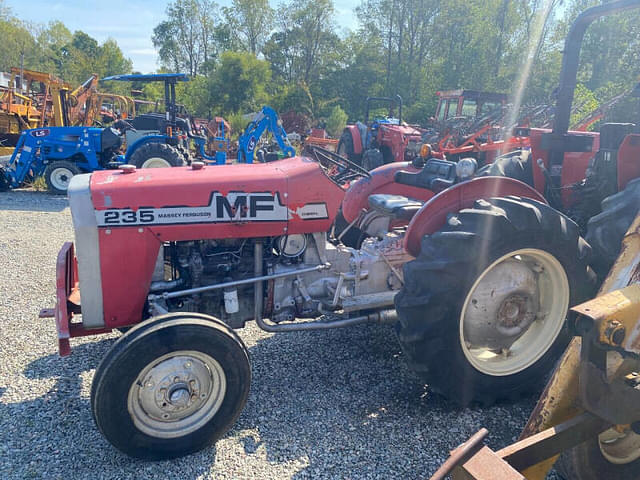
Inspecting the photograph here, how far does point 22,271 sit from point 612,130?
553cm

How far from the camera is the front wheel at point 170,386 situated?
81.0 inches

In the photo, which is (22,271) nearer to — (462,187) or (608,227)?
(462,187)

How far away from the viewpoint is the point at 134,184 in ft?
8.25

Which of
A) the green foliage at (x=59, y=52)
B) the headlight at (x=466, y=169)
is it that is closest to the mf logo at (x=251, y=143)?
the headlight at (x=466, y=169)

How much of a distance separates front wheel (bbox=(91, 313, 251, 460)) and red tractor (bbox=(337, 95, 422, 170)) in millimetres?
8789

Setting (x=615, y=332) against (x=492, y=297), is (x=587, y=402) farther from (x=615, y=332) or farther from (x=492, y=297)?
(x=492, y=297)

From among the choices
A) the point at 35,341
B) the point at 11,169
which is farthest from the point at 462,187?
the point at 11,169

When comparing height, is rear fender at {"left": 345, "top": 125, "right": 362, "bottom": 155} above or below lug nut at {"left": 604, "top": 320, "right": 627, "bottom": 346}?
above

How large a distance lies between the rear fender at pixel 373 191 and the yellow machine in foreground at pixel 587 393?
220 cm

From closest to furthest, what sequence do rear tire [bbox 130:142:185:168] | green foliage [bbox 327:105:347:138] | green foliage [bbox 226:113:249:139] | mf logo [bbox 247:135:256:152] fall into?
Answer: rear tire [bbox 130:142:185:168], mf logo [bbox 247:135:256:152], green foliage [bbox 226:113:249:139], green foliage [bbox 327:105:347:138]

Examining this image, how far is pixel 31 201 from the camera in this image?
8.53 metres

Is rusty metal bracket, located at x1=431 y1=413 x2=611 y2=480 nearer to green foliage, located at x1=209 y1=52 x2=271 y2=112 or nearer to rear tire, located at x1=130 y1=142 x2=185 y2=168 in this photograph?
rear tire, located at x1=130 y1=142 x2=185 y2=168

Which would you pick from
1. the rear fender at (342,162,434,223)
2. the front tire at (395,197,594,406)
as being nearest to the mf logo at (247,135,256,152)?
the rear fender at (342,162,434,223)

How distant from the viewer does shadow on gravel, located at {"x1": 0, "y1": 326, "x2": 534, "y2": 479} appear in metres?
2.17
